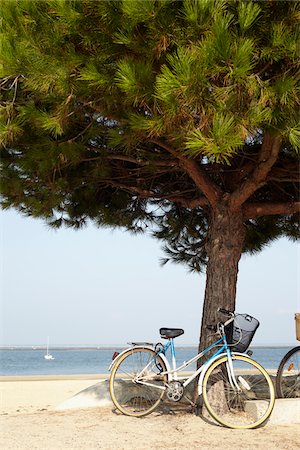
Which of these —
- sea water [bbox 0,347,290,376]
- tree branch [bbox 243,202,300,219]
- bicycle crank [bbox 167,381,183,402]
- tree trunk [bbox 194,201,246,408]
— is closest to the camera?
bicycle crank [bbox 167,381,183,402]

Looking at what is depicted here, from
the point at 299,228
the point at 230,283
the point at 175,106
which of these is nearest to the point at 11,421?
the point at 230,283

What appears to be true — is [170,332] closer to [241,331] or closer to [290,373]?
[241,331]

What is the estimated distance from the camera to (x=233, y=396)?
14.3ft

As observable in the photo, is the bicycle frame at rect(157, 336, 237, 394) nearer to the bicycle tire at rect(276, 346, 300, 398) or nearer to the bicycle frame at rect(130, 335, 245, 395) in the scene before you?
the bicycle frame at rect(130, 335, 245, 395)

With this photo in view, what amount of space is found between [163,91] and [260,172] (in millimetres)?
1415

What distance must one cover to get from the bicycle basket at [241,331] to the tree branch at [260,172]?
0.93 meters

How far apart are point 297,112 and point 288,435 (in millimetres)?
1965

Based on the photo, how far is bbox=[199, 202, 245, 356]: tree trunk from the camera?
15.1ft

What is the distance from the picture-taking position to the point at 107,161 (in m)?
5.09

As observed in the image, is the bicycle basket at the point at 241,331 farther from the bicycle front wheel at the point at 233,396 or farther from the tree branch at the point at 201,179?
the tree branch at the point at 201,179

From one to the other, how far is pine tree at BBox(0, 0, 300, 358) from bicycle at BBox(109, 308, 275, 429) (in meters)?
0.38

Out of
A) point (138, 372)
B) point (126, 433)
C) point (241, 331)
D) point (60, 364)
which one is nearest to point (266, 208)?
point (241, 331)

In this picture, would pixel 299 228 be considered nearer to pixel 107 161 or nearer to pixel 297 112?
pixel 107 161

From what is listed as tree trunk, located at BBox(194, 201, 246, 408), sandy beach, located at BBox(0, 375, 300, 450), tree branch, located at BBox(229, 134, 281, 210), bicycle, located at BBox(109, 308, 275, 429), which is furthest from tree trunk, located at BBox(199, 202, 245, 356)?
sandy beach, located at BBox(0, 375, 300, 450)
